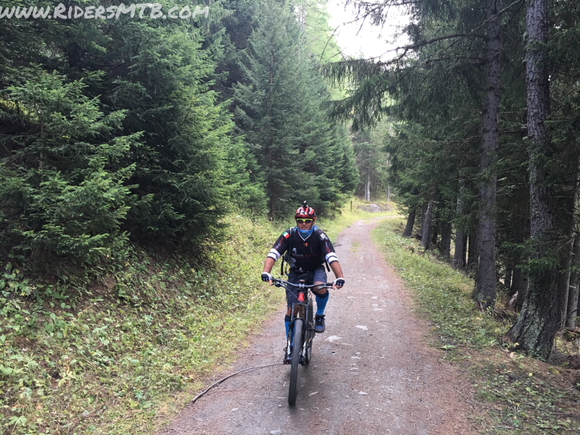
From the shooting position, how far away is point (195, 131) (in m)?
8.03

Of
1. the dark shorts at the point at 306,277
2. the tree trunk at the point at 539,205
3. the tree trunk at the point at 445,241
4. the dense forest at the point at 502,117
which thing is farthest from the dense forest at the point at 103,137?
the tree trunk at the point at 445,241

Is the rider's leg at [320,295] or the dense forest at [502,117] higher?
the dense forest at [502,117]

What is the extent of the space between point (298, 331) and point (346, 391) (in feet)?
3.80

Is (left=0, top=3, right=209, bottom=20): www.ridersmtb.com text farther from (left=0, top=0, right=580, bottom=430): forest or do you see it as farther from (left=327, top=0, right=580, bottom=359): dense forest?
(left=327, top=0, right=580, bottom=359): dense forest

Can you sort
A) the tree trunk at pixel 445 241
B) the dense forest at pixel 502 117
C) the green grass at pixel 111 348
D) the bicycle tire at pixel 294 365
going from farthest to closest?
the tree trunk at pixel 445 241 → the dense forest at pixel 502 117 → the bicycle tire at pixel 294 365 → the green grass at pixel 111 348

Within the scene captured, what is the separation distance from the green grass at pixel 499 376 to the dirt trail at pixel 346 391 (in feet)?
0.96

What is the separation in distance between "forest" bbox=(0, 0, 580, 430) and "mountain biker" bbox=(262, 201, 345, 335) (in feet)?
8.51

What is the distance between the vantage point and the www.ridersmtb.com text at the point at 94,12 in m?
5.48

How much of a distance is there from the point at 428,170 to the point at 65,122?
31.9 feet

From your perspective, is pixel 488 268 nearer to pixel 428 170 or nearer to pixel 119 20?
pixel 428 170

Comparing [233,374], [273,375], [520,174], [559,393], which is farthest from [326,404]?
[520,174]

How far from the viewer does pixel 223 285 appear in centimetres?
936

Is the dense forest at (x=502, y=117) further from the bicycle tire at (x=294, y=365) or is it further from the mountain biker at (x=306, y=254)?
the bicycle tire at (x=294, y=365)

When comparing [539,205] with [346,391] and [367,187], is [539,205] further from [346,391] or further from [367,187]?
[367,187]
